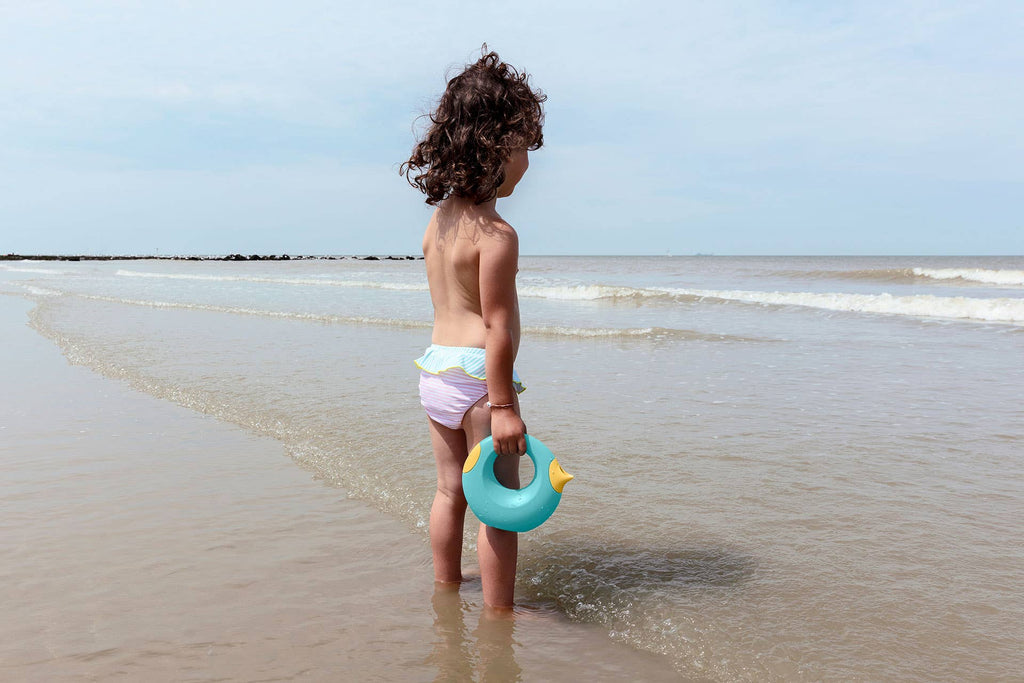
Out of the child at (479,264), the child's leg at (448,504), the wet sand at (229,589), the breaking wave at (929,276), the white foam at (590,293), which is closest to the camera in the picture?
the wet sand at (229,589)

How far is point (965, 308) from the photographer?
1533 cm

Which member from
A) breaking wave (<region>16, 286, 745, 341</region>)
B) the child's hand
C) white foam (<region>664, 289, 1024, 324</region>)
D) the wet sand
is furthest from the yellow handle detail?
white foam (<region>664, 289, 1024, 324</region>)

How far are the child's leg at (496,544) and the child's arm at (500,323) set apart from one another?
128 millimetres

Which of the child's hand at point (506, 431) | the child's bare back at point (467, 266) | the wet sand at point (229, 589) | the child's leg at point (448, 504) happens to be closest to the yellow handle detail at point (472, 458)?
the child's hand at point (506, 431)

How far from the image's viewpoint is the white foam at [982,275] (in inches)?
1058

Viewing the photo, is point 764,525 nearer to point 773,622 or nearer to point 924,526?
point 924,526

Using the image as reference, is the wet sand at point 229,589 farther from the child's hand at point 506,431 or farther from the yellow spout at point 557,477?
the child's hand at point 506,431

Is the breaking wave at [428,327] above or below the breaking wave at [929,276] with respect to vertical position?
below

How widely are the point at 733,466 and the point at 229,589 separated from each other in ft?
9.24

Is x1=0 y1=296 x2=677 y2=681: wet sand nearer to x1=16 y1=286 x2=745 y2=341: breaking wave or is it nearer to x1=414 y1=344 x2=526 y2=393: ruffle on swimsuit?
x1=414 y1=344 x2=526 y2=393: ruffle on swimsuit

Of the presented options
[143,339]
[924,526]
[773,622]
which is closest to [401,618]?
[773,622]

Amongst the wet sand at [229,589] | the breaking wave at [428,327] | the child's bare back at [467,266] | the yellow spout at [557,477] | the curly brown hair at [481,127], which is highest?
the curly brown hair at [481,127]

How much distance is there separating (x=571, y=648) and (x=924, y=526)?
1.92 metres

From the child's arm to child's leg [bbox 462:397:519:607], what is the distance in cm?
13
